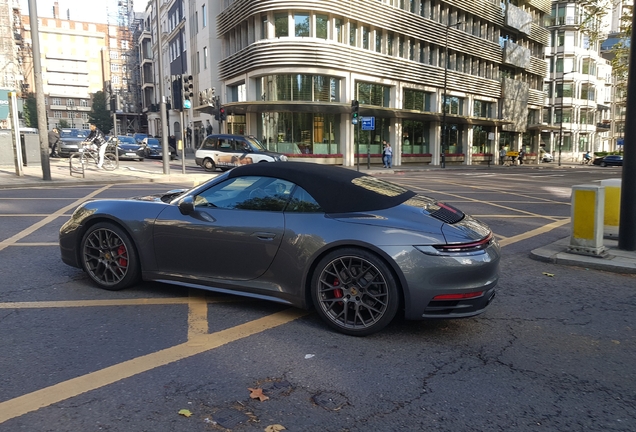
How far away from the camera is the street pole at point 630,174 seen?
6.50 metres

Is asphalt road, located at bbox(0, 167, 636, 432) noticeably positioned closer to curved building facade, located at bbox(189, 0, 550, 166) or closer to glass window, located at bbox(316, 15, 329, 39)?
curved building facade, located at bbox(189, 0, 550, 166)

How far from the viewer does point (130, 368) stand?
10.4 ft

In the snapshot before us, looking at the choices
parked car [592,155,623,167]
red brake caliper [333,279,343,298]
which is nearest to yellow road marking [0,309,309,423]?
red brake caliper [333,279,343,298]

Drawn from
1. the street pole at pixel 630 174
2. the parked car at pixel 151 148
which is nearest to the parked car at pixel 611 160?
the parked car at pixel 151 148

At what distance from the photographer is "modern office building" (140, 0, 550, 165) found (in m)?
30.4

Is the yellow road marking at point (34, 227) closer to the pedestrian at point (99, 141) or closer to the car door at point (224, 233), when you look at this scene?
the car door at point (224, 233)

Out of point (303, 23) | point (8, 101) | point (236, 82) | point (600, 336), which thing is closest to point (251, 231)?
point (600, 336)

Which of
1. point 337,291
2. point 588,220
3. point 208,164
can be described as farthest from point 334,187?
point 208,164

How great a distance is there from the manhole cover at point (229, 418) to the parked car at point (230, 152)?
1874 cm

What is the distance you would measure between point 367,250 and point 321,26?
2947cm

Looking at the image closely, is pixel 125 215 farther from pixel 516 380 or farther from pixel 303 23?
pixel 303 23

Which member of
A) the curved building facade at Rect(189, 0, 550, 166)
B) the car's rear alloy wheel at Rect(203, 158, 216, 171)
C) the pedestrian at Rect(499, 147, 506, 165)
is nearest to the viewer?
the car's rear alloy wheel at Rect(203, 158, 216, 171)

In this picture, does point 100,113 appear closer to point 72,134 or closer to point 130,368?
point 72,134

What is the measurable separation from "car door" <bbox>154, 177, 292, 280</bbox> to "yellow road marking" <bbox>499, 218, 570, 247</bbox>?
4.54 m
